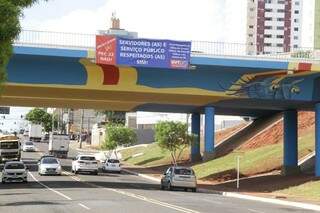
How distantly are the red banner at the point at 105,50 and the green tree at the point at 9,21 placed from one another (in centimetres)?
1822

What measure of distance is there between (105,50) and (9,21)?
64.4ft

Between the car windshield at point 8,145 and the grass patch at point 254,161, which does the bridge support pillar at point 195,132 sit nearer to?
the grass patch at point 254,161

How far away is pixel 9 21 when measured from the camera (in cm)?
1816

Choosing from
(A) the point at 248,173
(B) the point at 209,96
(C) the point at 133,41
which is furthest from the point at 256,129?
(C) the point at 133,41

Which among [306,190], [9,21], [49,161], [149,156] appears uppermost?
[9,21]

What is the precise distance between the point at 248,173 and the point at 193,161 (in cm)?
1578

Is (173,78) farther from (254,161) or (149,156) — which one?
(149,156)

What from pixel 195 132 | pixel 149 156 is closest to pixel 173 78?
pixel 195 132

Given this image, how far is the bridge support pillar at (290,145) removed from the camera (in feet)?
155

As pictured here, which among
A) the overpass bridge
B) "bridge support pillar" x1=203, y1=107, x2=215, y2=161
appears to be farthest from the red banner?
"bridge support pillar" x1=203, y1=107, x2=215, y2=161

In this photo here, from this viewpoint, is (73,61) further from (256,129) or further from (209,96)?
(256,129)

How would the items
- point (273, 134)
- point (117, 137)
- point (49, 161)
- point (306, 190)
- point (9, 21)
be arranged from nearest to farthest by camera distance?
1. point (9, 21)
2. point (306, 190)
3. point (49, 161)
4. point (273, 134)
5. point (117, 137)

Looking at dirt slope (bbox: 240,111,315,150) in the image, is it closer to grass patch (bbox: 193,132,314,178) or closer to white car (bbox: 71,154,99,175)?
grass patch (bbox: 193,132,314,178)

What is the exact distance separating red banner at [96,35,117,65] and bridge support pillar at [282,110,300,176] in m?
16.2
